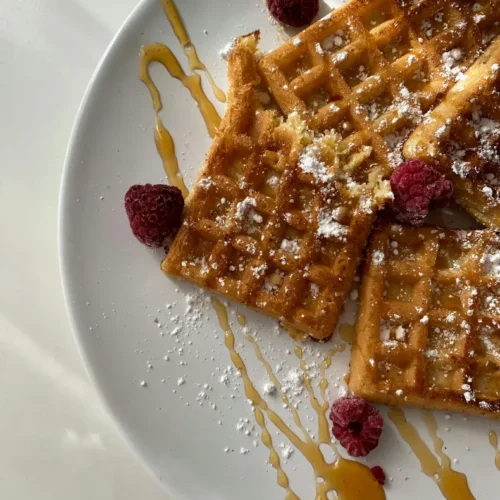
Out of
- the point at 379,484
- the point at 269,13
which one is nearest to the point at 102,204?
the point at 269,13

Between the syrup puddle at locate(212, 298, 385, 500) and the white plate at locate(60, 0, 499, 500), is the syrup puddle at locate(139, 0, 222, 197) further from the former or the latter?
the syrup puddle at locate(212, 298, 385, 500)

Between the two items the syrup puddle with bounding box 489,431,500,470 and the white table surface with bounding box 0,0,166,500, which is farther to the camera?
the white table surface with bounding box 0,0,166,500

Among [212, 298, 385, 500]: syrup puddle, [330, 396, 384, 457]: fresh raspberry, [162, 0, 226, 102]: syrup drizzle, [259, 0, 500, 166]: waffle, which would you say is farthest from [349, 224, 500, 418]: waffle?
[162, 0, 226, 102]: syrup drizzle

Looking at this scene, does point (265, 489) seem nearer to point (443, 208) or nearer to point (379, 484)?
point (379, 484)

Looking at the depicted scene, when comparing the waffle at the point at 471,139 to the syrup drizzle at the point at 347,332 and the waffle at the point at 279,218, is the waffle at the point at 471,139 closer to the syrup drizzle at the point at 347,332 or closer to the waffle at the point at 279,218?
the waffle at the point at 279,218

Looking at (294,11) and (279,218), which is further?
(294,11)

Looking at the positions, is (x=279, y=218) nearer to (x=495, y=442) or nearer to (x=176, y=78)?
Result: (x=176, y=78)

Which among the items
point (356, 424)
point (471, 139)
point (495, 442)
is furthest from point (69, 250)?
point (495, 442)
